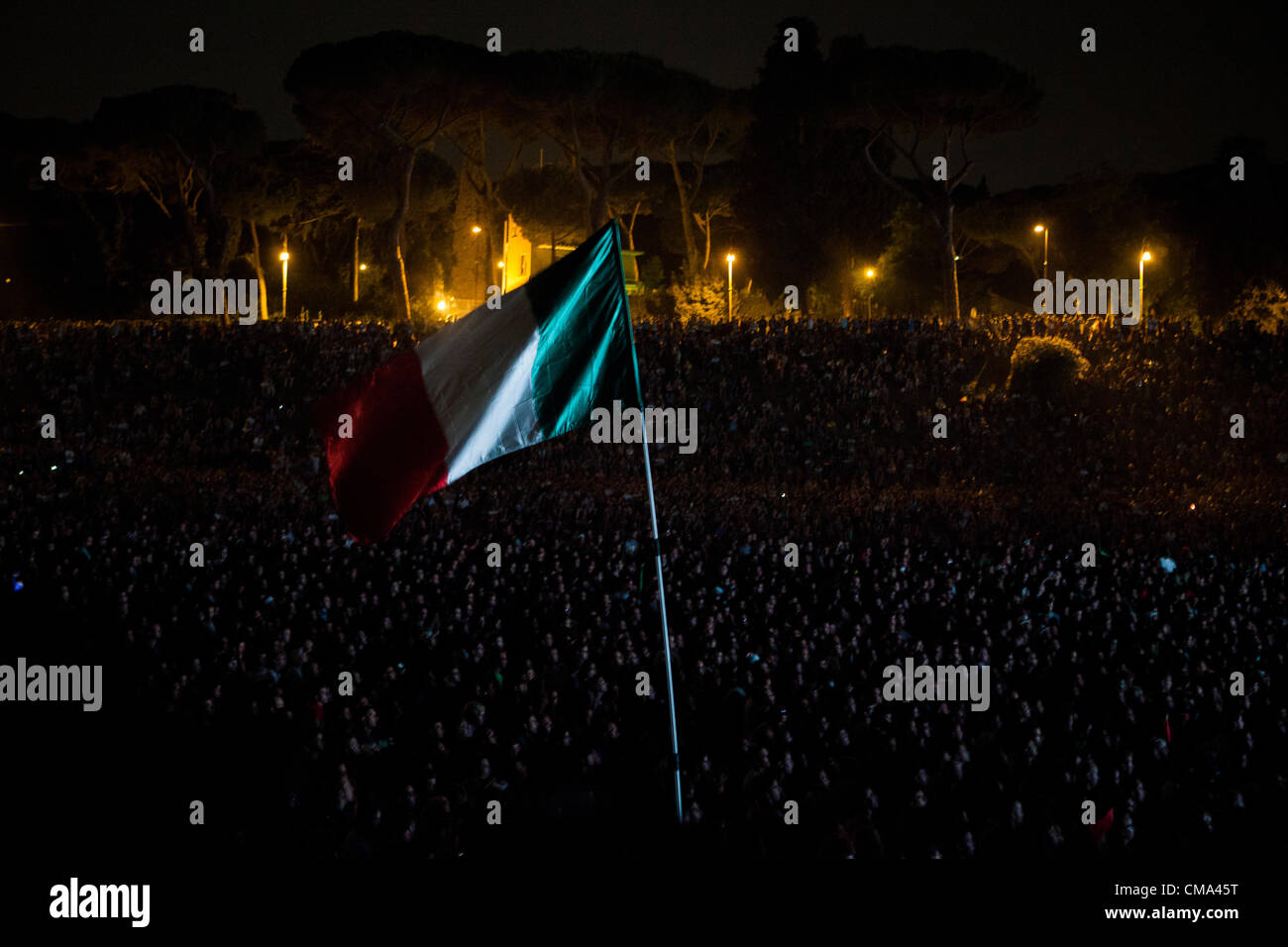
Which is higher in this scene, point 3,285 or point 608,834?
point 3,285

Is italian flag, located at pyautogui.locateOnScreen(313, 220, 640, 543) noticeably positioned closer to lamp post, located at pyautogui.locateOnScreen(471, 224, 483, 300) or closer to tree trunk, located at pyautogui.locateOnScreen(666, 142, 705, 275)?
tree trunk, located at pyautogui.locateOnScreen(666, 142, 705, 275)

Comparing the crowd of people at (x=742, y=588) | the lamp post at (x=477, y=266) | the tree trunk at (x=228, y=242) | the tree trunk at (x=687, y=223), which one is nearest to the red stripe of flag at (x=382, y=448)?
the crowd of people at (x=742, y=588)

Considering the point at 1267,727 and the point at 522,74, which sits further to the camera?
the point at 522,74

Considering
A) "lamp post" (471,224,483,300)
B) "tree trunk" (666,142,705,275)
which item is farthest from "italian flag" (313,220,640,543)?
"lamp post" (471,224,483,300)

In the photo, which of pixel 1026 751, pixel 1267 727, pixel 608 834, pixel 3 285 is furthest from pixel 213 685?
pixel 3 285

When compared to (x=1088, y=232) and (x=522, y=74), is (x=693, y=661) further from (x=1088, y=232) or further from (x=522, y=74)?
(x=1088, y=232)

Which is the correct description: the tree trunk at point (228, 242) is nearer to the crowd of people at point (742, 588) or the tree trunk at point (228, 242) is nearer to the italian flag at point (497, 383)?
the crowd of people at point (742, 588)

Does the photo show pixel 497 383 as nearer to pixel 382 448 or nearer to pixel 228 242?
pixel 382 448

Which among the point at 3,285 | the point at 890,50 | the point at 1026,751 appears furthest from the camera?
the point at 3,285
